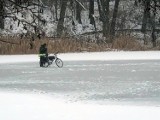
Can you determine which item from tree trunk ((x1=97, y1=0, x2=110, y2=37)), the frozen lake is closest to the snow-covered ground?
the frozen lake

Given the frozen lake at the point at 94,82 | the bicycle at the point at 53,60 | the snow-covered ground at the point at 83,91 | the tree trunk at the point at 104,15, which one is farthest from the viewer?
the tree trunk at the point at 104,15

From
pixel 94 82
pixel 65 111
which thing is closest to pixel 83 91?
pixel 94 82

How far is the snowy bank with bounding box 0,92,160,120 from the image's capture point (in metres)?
8.23

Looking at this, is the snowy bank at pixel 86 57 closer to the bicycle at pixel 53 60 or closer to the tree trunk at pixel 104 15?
the bicycle at pixel 53 60

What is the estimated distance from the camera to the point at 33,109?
9008 mm

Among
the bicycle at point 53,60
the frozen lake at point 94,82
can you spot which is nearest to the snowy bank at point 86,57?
the frozen lake at point 94,82

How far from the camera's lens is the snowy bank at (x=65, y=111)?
823cm

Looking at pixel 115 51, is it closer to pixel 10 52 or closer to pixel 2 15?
pixel 10 52

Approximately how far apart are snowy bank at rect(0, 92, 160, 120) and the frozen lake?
721mm

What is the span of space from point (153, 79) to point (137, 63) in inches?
209

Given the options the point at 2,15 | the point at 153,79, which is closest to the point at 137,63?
the point at 153,79

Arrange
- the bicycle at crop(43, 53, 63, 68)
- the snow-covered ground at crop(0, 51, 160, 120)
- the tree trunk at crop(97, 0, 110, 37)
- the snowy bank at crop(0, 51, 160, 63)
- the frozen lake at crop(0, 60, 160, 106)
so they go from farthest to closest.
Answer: the tree trunk at crop(97, 0, 110, 37), the snowy bank at crop(0, 51, 160, 63), the bicycle at crop(43, 53, 63, 68), the frozen lake at crop(0, 60, 160, 106), the snow-covered ground at crop(0, 51, 160, 120)

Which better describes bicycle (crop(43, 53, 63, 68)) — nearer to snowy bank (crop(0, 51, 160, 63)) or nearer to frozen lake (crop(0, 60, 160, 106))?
frozen lake (crop(0, 60, 160, 106))

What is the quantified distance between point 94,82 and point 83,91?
1735 millimetres
